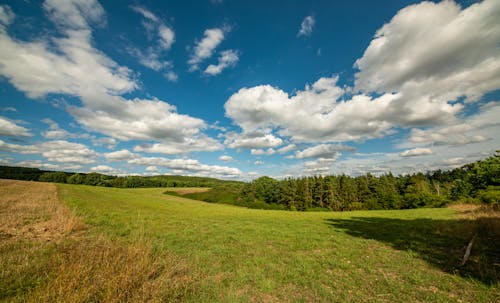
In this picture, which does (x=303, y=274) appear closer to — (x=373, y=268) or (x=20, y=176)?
(x=373, y=268)

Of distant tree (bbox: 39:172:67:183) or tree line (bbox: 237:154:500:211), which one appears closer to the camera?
tree line (bbox: 237:154:500:211)

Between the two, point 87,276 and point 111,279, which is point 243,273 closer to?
point 111,279

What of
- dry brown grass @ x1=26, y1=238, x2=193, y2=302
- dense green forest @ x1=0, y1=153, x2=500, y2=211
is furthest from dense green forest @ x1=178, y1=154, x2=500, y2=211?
dry brown grass @ x1=26, y1=238, x2=193, y2=302

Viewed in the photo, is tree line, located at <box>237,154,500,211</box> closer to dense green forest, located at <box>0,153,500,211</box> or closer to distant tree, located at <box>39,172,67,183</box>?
dense green forest, located at <box>0,153,500,211</box>

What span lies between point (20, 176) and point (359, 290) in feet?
485

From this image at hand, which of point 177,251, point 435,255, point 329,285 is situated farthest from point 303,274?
point 435,255

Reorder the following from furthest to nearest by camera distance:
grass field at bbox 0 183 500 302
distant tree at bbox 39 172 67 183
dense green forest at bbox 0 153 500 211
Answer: distant tree at bbox 39 172 67 183 < dense green forest at bbox 0 153 500 211 < grass field at bbox 0 183 500 302

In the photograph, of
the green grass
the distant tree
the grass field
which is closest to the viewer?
the grass field

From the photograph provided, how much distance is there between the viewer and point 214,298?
17.5 feet

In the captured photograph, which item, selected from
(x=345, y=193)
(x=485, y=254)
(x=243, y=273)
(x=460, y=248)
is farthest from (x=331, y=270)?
(x=345, y=193)

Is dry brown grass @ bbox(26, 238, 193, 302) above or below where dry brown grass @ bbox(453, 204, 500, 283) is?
above

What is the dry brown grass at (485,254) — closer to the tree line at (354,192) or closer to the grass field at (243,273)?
the grass field at (243,273)

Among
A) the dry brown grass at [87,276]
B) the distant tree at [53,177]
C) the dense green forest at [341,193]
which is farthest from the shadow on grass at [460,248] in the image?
the distant tree at [53,177]

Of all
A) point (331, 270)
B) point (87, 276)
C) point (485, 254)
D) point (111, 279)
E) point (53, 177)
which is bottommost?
point (331, 270)
